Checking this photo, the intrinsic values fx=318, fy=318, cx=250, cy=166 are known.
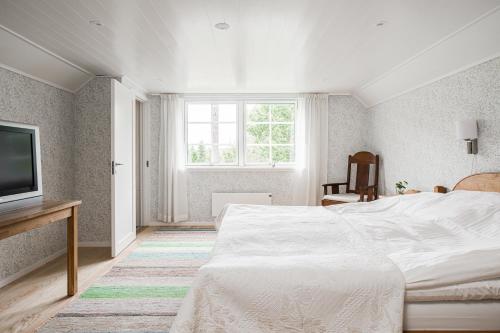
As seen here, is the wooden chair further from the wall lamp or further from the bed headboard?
the wall lamp

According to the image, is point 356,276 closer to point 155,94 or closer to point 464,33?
A: point 464,33

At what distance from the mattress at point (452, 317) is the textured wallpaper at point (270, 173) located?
12.7 feet

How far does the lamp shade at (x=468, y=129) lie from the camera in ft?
9.05

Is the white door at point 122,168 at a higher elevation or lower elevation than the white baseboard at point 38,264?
higher

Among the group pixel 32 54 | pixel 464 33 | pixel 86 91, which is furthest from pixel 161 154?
pixel 464 33

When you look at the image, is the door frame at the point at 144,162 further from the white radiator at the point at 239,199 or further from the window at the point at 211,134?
the white radiator at the point at 239,199

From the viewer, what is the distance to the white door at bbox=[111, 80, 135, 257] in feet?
11.6

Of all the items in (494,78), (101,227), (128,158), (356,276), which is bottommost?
(101,227)

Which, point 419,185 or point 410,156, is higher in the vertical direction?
point 410,156

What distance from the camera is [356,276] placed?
1.38 m

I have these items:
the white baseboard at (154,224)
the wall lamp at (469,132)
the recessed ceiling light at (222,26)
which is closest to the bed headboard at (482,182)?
the wall lamp at (469,132)

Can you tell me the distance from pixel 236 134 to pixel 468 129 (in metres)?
3.34

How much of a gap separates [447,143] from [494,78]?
2.59ft

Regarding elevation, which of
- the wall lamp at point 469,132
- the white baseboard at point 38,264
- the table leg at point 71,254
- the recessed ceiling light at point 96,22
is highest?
the recessed ceiling light at point 96,22
